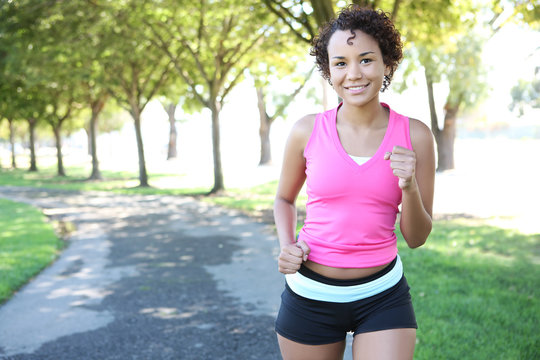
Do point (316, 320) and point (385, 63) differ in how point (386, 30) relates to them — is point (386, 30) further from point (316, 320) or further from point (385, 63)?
point (316, 320)

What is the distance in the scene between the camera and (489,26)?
17000mm

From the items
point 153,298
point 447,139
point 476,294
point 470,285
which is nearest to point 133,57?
point 447,139

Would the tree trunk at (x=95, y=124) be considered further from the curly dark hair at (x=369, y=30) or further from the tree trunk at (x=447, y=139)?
the curly dark hair at (x=369, y=30)

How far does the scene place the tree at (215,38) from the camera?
16.2 meters

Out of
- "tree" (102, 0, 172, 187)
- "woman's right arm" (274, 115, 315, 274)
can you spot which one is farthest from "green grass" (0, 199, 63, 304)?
"tree" (102, 0, 172, 187)

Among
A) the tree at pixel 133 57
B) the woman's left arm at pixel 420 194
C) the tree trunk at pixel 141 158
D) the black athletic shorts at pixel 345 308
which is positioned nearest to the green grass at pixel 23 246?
the black athletic shorts at pixel 345 308

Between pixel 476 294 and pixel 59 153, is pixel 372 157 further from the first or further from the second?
pixel 59 153

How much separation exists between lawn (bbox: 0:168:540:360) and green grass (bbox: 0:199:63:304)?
0.02 m

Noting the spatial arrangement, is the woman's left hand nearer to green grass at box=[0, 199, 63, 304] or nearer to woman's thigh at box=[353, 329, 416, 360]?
woman's thigh at box=[353, 329, 416, 360]

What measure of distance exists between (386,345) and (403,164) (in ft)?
2.29

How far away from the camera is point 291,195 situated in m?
2.45

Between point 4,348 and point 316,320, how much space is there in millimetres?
3700

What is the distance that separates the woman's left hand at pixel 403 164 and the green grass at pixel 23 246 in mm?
5709

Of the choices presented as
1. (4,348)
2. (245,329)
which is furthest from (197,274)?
(4,348)
